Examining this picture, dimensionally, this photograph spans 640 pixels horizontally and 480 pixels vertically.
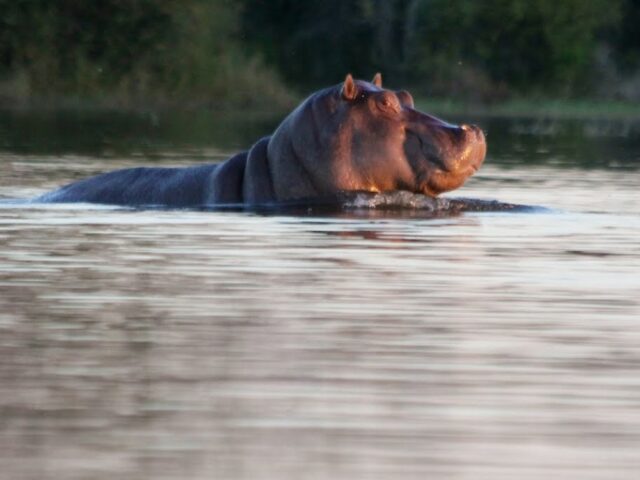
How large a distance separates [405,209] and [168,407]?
5877 mm

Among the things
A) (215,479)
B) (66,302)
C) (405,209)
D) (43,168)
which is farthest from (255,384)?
(43,168)

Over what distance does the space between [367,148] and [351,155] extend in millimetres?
91

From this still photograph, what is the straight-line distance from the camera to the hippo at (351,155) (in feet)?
32.8

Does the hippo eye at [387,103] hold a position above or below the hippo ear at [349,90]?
below

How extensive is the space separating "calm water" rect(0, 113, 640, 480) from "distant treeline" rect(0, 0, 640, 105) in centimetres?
2590

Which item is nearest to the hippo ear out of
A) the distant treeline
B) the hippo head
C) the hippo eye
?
the hippo head

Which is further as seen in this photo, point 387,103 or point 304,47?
point 304,47

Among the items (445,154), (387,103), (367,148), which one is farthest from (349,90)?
(445,154)

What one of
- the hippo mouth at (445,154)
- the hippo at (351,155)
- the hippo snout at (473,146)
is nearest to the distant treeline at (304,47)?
the hippo at (351,155)

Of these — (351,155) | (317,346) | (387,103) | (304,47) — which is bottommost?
(317,346)

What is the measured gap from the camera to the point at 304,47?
43469 mm

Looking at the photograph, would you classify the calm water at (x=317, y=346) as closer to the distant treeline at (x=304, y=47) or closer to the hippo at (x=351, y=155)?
the hippo at (x=351, y=155)

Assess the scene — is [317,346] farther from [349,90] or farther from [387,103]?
[349,90]

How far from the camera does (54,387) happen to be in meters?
4.70
